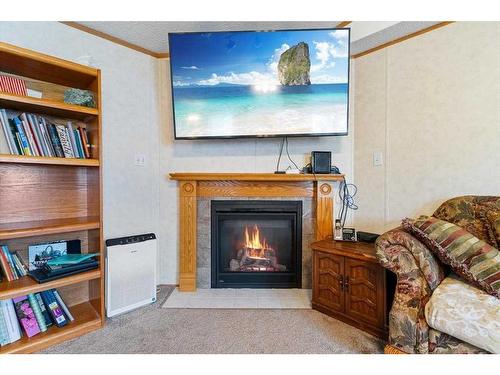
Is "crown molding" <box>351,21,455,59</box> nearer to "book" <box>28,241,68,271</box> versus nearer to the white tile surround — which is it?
the white tile surround

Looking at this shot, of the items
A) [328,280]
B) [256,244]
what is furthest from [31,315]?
[328,280]

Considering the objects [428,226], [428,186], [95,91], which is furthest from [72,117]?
[428,186]

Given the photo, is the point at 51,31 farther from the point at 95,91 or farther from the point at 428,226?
the point at 428,226

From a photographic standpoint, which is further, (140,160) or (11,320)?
(140,160)

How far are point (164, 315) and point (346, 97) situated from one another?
2.28 meters

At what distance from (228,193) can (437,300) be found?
1.65 meters

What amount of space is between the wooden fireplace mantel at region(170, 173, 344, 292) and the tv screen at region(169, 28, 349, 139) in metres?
0.42

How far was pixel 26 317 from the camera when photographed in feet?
4.87

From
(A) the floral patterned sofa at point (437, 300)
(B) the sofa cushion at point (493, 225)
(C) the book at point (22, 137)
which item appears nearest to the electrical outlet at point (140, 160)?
(C) the book at point (22, 137)

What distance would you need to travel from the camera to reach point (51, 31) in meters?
1.77

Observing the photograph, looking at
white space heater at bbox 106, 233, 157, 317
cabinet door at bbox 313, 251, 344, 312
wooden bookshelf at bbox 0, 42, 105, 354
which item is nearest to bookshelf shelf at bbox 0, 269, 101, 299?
wooden bookshelf at bbox 0, 42, 105, 354

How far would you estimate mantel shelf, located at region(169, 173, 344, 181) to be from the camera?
2.08 meters

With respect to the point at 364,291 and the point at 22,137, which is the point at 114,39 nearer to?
the point at 22,137

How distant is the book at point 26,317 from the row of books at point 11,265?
150mm
